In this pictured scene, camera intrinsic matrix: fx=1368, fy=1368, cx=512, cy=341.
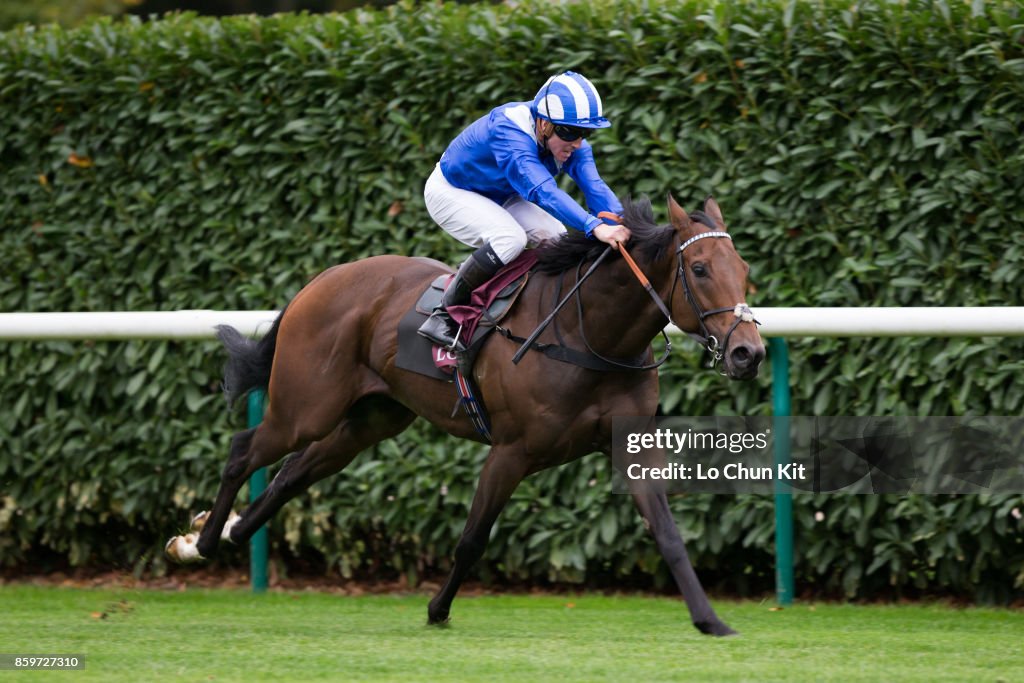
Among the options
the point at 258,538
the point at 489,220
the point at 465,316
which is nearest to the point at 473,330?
the point at 465,316

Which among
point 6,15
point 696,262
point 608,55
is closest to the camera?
point 696,262

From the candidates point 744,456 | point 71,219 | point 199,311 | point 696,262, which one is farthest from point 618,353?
point 71,219

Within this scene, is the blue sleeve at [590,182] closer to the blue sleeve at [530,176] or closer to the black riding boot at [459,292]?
the blue sleeve at [530,176]

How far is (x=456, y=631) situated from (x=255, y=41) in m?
3.18

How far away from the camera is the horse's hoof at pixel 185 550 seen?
5.83 meters

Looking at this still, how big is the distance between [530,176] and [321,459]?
1656 millimetres

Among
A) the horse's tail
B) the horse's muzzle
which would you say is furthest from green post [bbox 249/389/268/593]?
the horse's muzzle

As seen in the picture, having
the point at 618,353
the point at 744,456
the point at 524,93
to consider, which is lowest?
the point at 744,456

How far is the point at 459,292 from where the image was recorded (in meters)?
5.14

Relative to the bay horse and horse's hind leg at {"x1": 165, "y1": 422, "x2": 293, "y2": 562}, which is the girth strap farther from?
horse's hind leg at {"x1": 165, "y1": 422, "x2": 293, "y2": 562}

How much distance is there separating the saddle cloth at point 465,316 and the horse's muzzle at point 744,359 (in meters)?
1.08

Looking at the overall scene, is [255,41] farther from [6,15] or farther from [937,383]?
[6,15]

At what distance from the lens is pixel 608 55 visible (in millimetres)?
6109

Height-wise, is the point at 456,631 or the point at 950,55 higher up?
the point at 950,55
